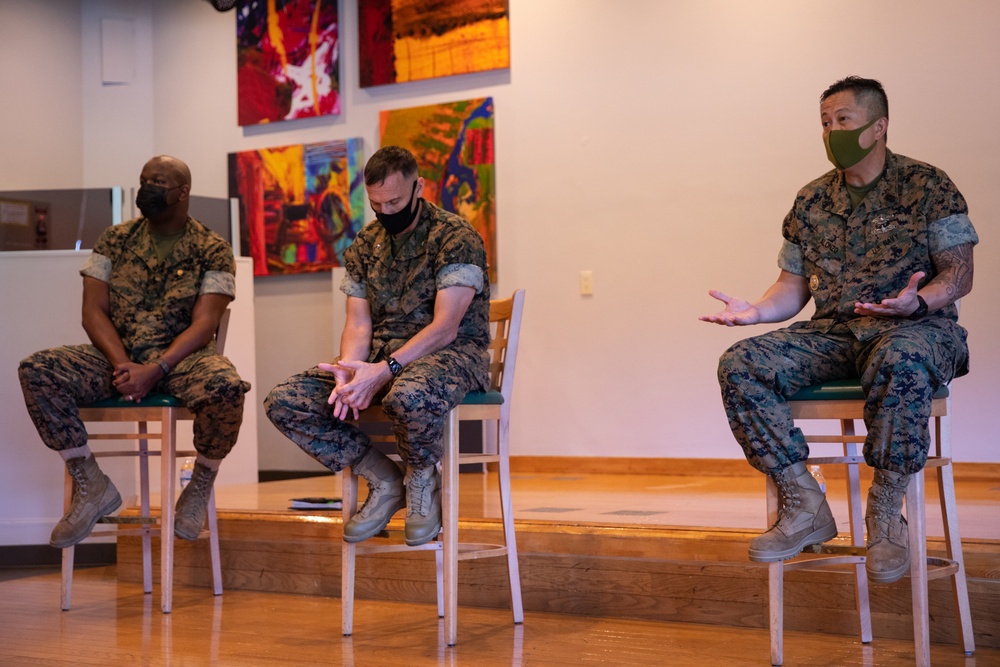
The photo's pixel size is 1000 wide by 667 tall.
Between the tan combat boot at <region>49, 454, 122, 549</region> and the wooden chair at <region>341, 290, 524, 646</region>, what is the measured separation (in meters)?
0.82

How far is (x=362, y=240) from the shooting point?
9.93 ft

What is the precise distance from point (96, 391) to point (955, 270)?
2373mm

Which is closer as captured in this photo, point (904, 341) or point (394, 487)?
point (904, 341)

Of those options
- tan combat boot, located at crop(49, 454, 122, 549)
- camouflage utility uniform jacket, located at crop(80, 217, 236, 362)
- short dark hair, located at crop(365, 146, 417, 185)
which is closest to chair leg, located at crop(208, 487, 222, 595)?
tan combat boot, located at crop(49, 454, 122, 549)

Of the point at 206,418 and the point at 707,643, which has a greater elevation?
the point at 206,418

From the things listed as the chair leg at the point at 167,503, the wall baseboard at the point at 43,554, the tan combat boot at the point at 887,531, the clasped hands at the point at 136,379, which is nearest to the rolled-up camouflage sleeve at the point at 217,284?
the clasped hands at the point at 136,379

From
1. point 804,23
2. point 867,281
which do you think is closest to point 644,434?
point 804,23

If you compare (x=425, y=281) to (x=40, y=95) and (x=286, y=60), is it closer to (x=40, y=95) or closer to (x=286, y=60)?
(x=286, y=60)

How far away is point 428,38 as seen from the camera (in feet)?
19.5

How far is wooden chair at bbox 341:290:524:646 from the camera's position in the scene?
267 centimetres

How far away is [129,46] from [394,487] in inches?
192

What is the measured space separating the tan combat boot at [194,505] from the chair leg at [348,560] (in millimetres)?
707

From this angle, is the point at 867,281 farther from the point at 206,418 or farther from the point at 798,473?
the point at 206,418

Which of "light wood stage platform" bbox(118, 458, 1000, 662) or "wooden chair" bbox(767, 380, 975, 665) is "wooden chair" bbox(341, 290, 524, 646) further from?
"wooden chair" bbox(767, 380, 975, 665)
